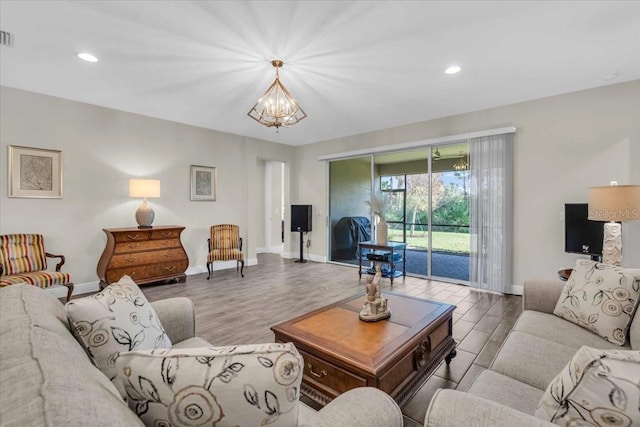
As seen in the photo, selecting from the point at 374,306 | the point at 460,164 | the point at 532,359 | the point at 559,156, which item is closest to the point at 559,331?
the point at 532,359

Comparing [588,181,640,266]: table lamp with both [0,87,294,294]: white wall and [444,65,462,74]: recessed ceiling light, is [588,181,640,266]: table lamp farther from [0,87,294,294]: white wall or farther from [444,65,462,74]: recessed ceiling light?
[0,87,294,294]: white wall

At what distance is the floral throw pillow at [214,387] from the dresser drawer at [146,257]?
4.18m

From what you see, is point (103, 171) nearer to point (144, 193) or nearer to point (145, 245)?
point (144, 193)

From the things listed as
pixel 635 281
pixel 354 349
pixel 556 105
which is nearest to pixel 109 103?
pixel 354 349

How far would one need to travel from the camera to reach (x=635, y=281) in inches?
71.4

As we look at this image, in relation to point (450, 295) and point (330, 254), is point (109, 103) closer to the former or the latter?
point (330, 254)

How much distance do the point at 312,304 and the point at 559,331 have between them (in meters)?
2.52

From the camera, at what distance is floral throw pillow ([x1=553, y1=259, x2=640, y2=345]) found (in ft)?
5.76

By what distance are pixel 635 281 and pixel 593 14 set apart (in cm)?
201

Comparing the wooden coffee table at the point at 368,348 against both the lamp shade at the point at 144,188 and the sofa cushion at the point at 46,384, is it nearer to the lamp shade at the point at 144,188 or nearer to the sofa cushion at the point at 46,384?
the sofa cushion at the point at 46,384

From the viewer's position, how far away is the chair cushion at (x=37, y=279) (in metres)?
3.18

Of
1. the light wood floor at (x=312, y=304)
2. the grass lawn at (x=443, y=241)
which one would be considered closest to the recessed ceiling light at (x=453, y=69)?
the grass lawn at (x=443, y=241)

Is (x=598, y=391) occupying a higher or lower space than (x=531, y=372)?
higher

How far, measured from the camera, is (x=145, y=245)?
4.48 m
